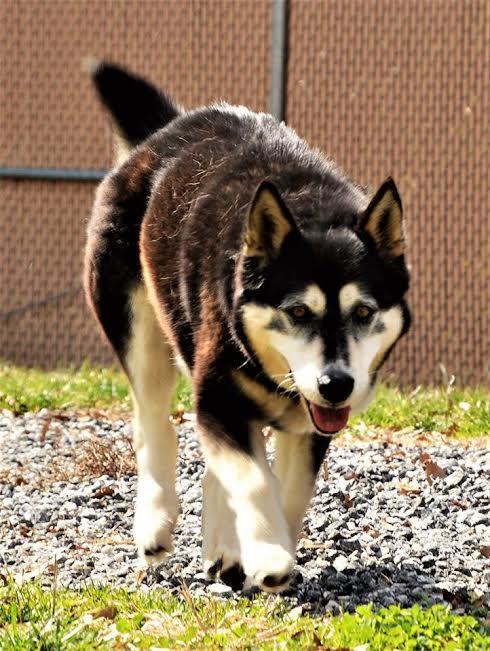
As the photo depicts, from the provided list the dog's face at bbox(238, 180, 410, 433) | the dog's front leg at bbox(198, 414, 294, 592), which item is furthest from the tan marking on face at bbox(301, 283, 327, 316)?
the dog's front leg at bbox(198, 414, 294, 592)

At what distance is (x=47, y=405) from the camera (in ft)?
23.2

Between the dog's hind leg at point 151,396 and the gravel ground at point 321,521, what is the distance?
305 mm

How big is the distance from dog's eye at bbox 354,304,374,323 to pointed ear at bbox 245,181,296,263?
315 mm

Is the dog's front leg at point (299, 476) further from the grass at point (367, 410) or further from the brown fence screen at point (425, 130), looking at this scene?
the brown fence screen at point (425, 130)

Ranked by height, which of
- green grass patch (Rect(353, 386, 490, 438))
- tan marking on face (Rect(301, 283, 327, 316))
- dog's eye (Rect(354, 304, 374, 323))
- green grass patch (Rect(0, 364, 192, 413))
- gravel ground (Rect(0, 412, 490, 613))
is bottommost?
green grass patch (Rect(0, 364, 192, 413))

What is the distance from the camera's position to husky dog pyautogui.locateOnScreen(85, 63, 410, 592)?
3.81 meters

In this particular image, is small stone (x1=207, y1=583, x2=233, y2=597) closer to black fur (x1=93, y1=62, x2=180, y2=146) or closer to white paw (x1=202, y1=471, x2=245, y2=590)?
white paw (x1=202, y1=471, x2=245, y2=590)

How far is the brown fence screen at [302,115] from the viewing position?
8297 mm

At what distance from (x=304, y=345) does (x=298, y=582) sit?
102 cm

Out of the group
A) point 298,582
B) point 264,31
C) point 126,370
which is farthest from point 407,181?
point 298,582

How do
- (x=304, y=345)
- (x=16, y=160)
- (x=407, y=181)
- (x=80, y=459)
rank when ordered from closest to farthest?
(x=304, y=345) < (x=80, y=459) < (x=407, y=181) < (x=16, y=160)

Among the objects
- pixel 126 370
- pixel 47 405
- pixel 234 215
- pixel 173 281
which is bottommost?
pixel 47 405

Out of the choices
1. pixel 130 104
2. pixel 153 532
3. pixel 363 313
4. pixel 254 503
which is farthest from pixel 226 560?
pixel 130 104

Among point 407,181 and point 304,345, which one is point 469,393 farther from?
point 304,345
